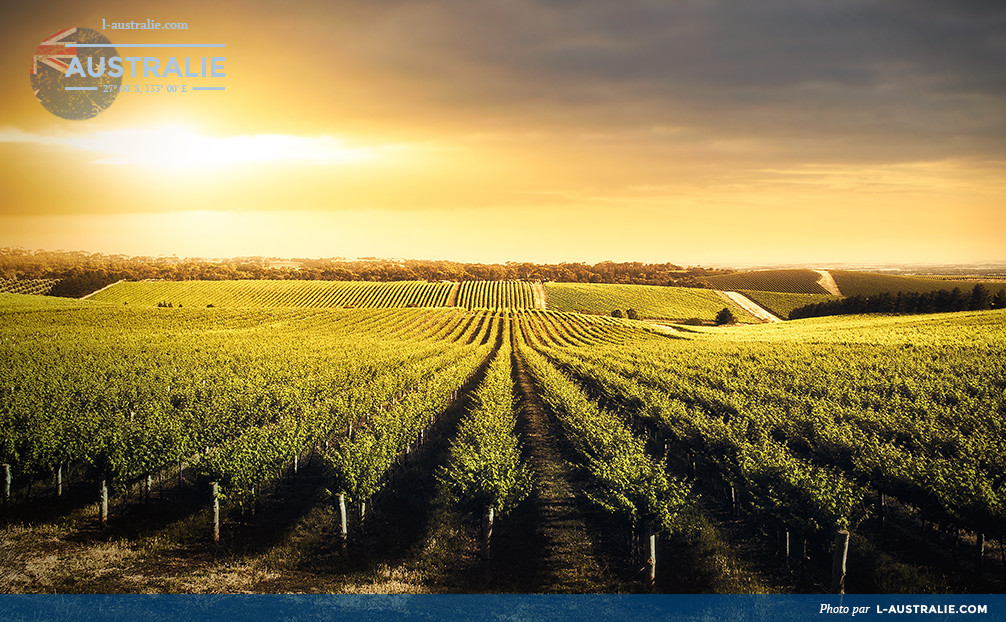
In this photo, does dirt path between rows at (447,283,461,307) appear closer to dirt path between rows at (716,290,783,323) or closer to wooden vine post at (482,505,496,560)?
dirt path between rows at (716,290,783,323)

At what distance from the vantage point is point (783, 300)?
10888cm

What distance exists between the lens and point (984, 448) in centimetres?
1498

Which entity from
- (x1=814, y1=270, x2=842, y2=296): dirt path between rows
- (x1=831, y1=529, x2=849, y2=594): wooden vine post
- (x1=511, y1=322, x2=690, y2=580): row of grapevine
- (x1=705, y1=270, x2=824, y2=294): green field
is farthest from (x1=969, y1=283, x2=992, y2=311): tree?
(x1=831, y1=529, x2=849, y2=594): wooden vine post

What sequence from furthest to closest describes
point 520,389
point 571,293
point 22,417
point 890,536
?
1. point 571,293
2. point 520,389
3. point 22,417
4. point 890,536

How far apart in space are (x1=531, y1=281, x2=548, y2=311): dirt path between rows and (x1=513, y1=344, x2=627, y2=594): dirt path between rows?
78344 millimetres

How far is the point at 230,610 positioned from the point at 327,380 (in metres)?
19.9

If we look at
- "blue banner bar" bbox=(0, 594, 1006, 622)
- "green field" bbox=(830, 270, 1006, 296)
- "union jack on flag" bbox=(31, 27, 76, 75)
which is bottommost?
"blue banner bar" bbox=(0, 594, 1006, 622)

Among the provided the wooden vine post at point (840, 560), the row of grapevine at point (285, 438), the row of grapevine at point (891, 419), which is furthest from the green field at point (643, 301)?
the wooden vine post at point (840, 560)

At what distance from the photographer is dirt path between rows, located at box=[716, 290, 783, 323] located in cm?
9725

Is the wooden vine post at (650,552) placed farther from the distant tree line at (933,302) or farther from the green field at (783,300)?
the green field at (783,300)

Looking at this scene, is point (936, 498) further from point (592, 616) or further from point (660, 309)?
point (660, 309)

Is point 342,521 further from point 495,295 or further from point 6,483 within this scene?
point 495,295

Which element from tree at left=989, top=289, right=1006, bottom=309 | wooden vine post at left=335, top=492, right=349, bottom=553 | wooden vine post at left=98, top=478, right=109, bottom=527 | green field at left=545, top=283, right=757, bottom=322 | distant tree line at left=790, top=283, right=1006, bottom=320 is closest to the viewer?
wooden vine post at left=335, top=492, right=349, bottom=553

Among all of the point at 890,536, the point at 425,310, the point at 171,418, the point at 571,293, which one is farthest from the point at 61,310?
the point at 571,293
